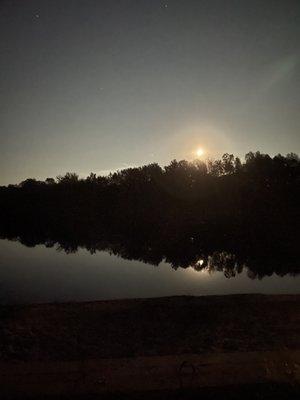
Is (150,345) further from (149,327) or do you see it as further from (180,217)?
(180,217)

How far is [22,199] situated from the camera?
5364 inches

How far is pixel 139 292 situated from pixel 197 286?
321 centimetres

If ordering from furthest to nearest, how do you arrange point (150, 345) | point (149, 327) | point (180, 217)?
point (180, 217) → point (149, 327) → point (150, 345)

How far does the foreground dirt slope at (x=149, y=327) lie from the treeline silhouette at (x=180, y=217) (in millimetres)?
9462

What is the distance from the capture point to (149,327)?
36.1ft

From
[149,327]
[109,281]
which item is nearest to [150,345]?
[149,327]

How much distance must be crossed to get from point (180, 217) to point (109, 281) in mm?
43194

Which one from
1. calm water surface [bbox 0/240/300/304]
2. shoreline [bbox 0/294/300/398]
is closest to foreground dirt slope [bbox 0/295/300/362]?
shoreline [bbox 0/294/300/398]

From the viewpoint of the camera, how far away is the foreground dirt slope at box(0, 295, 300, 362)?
9.59 meters

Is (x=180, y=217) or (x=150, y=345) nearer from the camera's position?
(x=150, y=345)

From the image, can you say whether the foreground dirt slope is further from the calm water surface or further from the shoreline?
the calm water surface

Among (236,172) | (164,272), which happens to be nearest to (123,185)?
(236,172)

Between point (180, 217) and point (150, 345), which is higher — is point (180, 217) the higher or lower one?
the higher one

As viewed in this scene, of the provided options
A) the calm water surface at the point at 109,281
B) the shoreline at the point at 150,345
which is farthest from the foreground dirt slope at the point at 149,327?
the calm water surface at the point at 109,281
